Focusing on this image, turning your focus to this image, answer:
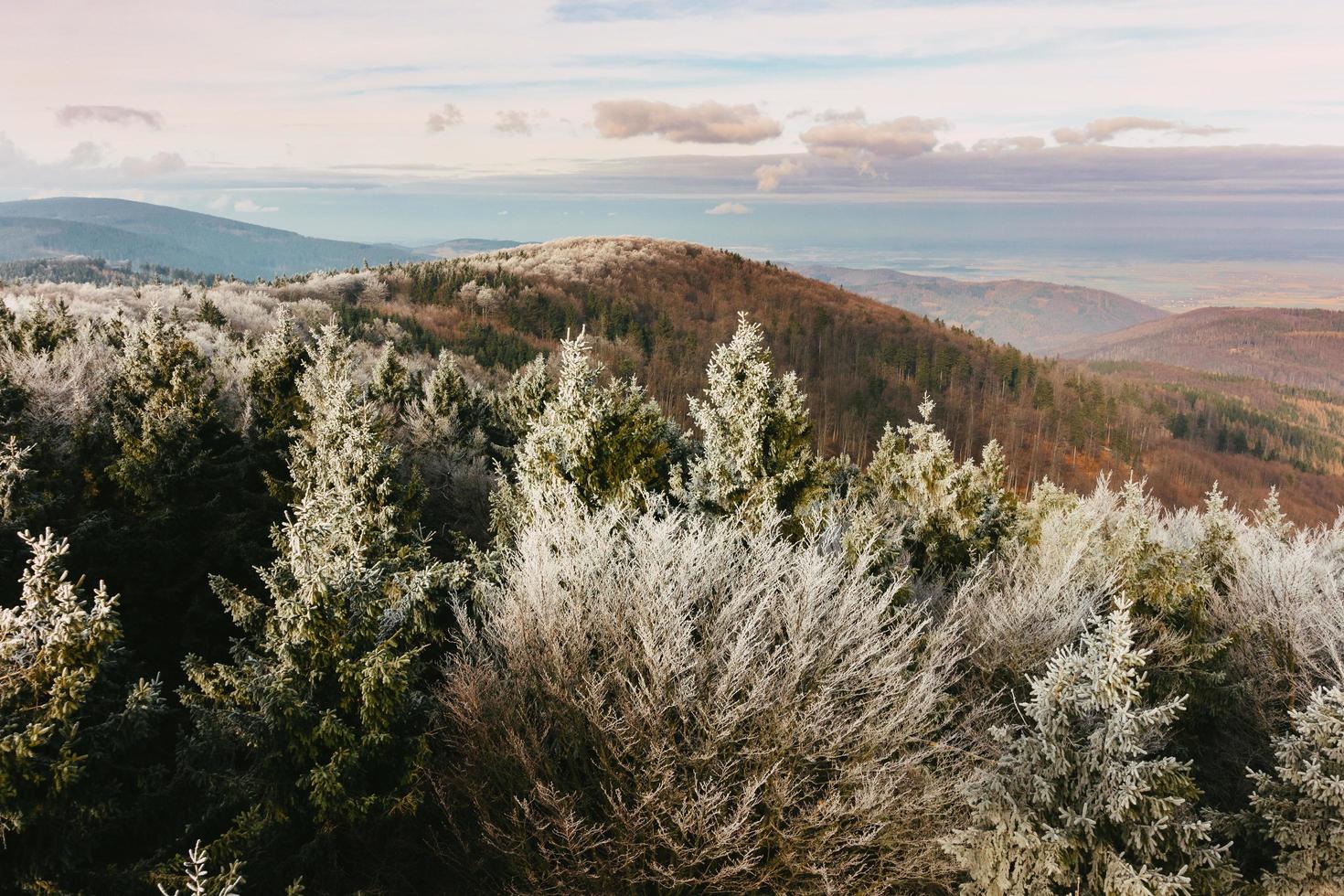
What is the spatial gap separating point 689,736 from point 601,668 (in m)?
1.97

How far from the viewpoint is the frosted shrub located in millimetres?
10586

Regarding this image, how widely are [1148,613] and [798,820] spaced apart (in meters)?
13.8

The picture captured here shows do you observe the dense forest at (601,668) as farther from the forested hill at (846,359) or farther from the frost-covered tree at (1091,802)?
the forested hill at (846,359)

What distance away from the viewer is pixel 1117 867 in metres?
8.55

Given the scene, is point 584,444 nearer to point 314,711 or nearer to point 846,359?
point 314,711

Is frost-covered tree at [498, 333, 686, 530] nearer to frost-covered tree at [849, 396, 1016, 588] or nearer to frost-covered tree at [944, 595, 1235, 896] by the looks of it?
frost-covered tree at [944, 595, 1235, 896]

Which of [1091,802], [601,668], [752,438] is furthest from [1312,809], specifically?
[601,668]

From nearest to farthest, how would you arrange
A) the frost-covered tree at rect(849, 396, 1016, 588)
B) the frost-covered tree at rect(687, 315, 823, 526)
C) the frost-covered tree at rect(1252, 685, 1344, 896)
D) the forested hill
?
the frost-covered tree at rect(1252, 685, 1344, 896)
the frost-covered tree at rect(687, 315, 823, 526)
the frost-covered tree at rect(849, 396, 1016, 588)
the forested hill

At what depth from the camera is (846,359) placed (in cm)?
15200

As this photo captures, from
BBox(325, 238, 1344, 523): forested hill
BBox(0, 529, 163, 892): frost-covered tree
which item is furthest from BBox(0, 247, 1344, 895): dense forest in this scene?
BBox(325, 238, 1344, 523): forested hill

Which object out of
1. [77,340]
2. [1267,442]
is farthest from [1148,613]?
[1267,442]

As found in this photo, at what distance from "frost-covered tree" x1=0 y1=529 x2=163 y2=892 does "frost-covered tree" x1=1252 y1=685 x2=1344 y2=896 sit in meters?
15.8

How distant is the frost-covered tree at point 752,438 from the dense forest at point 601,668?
9 centimetres

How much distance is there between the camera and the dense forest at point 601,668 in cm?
882
